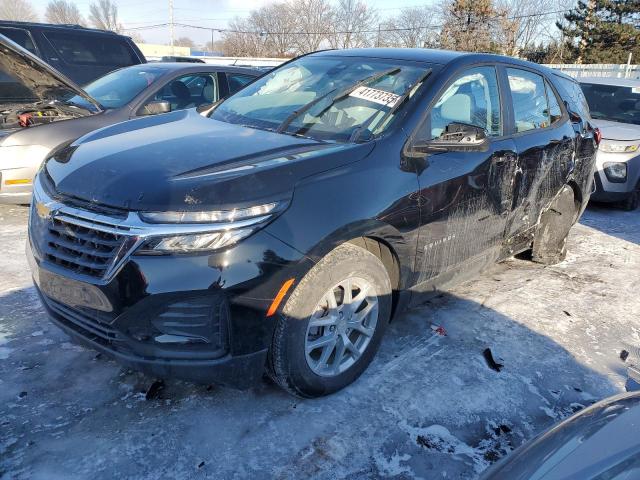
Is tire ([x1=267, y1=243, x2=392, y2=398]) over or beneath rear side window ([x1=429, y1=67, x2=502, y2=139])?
beneath

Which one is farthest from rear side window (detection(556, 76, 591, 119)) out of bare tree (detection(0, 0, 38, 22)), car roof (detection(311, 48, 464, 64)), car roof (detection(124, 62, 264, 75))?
bare tree (detection(0, 0, 38, 22))

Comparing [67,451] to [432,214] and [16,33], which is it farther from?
[16,33]

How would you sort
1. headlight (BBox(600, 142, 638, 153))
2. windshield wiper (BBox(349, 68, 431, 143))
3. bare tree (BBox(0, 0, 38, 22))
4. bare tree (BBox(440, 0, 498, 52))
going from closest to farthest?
1. windshield wiper (BBox(349, 68, 431, 143))
2. headlight (BBox(600, 142, 638, 153))
3. bare tree (BBox(440, 0, 498, 52))
4. bare tree (BBox(0, 0, 38, 22))

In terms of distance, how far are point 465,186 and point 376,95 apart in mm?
789

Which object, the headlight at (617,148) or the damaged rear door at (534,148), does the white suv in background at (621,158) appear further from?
the damaged rear door at (534,148)

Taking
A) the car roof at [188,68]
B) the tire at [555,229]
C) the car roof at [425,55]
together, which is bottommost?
the tire at [555,229]

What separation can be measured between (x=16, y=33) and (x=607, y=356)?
351 inches

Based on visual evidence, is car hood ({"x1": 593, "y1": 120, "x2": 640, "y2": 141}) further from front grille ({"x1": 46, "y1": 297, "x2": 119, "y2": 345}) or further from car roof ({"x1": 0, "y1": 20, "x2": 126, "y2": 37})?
car roof ({"x1": 0, "y1": 20, "x2": 126, "y2": 37})

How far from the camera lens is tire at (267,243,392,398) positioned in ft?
8.13

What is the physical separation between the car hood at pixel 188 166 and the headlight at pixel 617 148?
18.4ft

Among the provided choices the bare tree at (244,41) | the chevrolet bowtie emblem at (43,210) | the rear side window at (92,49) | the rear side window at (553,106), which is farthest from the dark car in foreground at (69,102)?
the bare tree at (244,41)

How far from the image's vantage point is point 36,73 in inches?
197

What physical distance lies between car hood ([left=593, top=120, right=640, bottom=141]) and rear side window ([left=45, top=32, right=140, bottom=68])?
7.62m

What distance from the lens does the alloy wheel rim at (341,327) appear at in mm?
2672
